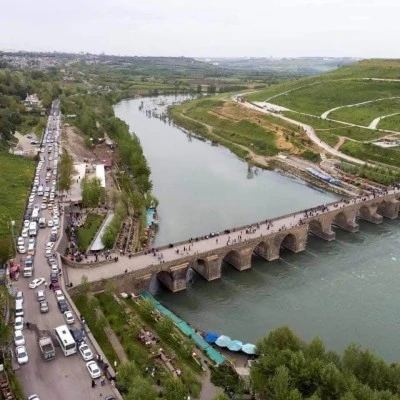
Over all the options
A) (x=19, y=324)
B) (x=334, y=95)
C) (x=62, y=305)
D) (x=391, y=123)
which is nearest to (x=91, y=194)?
(x=62, y=305)

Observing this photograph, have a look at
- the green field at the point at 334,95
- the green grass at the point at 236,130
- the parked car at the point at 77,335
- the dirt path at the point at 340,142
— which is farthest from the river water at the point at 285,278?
the green field at the point at 334,95

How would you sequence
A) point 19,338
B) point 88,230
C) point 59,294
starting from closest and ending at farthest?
1. point 19,338
2. point 59,294
3. point 88,230

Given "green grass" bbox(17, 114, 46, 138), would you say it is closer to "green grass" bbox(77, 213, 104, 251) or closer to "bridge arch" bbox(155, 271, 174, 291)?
"green grass" bbox(77, 213, 104, 251)

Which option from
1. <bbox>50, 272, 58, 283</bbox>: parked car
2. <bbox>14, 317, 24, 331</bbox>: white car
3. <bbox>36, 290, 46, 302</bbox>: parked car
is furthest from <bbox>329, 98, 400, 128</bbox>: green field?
<bbox>14, 317, 24, 331</bbox>: white car

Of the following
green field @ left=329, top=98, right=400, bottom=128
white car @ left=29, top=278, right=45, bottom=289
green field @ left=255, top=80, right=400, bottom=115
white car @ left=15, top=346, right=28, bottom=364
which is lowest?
white car @ left=15, top=346, right=28, bottom=364

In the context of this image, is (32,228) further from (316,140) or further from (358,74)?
(358,74)

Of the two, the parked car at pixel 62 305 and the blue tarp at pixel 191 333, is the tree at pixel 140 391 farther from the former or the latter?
the parked car at pixel 62 305

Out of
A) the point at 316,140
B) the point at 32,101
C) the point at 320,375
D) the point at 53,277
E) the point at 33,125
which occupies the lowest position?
the point at 320,375
